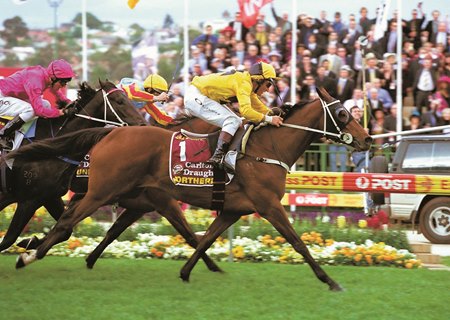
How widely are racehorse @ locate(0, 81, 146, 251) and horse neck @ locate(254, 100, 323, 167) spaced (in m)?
1.65

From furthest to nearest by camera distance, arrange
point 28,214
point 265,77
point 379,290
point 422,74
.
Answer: point 422,74 → point 28,214 → point 265,77 → point 379,290

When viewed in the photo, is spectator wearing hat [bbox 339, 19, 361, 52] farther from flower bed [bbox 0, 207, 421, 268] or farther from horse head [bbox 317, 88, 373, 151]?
horse head [bbox 317, 88, 373, 151]

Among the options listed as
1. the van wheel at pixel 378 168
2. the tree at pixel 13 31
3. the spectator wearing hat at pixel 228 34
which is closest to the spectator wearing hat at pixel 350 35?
the spectator wearing hat at pixel 228 34

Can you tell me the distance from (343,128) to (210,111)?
1.30 metres

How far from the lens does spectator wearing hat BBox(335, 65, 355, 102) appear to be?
611 inches

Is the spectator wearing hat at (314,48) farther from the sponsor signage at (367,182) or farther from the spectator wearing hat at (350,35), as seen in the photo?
the sponsor signage at (367,182)

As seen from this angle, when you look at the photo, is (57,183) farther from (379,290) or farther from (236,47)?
(236,47)

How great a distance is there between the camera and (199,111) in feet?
31.4

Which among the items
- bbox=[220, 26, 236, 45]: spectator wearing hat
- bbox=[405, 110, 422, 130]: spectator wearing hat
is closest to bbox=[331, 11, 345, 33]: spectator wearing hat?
bbox=[220, 26, 236, 45]: spectator wearing hat

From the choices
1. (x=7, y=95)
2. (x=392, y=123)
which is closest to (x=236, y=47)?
(x=392, y=123)

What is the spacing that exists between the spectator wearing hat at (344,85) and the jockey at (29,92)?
628cm

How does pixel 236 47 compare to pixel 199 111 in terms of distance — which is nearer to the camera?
pixel 199 111

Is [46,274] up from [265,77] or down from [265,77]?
down

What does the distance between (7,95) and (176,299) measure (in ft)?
11.3
